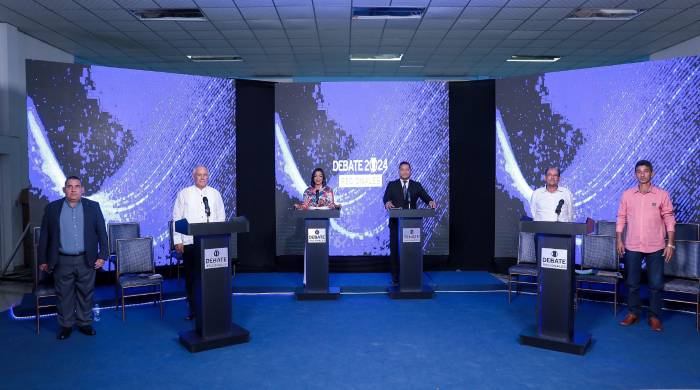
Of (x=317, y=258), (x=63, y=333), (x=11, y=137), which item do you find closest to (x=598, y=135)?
(x=317, y=258)

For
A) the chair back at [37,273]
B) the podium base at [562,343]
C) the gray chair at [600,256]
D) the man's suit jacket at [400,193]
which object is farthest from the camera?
the man's suit jacket at [400,193]

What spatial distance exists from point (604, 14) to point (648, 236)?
15.2 ft

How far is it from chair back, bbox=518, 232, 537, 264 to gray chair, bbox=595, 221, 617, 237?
3.06 ft

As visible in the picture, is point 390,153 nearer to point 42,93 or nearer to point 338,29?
point 338,29

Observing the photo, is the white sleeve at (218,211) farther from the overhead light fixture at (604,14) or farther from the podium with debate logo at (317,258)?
the overhead light fixture at (604,14)

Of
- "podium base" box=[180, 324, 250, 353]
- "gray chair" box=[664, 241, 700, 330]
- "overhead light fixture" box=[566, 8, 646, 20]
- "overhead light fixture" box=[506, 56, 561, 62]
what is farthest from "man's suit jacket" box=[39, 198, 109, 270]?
"overhead light fixture" box=[506, 56, 561, 62]

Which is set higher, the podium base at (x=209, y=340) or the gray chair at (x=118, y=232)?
the gray chair at (x=118, y=232)

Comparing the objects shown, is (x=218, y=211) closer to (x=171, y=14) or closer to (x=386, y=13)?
(x=171, y=14)

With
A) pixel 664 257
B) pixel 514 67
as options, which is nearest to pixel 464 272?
pixel 664 257

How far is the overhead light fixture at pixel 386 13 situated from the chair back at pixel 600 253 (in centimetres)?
415

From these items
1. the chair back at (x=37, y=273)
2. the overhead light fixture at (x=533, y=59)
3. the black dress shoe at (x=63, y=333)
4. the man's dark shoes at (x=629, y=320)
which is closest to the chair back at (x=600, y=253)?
the man's dark shoes at (x=629, y=320)

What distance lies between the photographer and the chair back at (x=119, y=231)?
6320 millimetres

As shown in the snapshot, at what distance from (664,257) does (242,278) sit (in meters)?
5.16

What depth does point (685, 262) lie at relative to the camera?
5148mm
